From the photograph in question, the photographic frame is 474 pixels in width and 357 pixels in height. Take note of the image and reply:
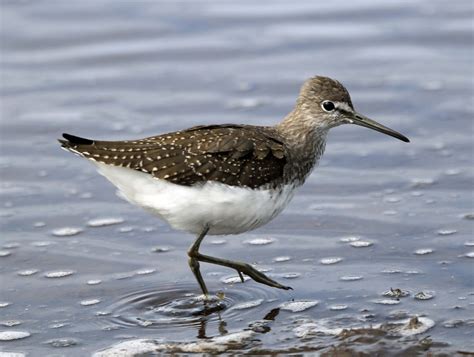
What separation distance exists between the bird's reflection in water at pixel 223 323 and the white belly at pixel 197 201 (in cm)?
56

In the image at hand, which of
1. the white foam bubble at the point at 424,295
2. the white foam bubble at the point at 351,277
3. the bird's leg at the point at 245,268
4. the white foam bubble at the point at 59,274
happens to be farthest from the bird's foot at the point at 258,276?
the white foam bubble at the point at 59,274

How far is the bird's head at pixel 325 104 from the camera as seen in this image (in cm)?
805

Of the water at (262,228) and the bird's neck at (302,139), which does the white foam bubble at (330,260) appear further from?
the bird's neck at (302,139)

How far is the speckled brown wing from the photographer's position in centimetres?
734

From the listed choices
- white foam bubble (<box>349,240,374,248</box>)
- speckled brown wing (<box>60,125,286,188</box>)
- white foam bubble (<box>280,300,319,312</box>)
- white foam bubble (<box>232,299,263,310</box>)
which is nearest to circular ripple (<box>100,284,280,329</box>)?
white foam bubble (<box>232,299,263,310</box>)

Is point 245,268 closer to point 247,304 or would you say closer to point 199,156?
point 247,304

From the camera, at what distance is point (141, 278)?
26.0ft

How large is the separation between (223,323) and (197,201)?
800 millimetres

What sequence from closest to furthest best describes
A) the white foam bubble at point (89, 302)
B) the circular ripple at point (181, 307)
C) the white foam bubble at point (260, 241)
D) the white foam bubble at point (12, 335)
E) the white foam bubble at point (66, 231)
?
the white foam bubble at point (12, 335) → the circular ripple at point (181, 307) → the white foam bubble at point (89, 302) → the white foam bubble at point (260, 241) → the white foam bubble at point (66, 231)

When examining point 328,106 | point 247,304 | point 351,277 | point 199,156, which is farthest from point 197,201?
point 328,106

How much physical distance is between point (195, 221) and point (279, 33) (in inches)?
237

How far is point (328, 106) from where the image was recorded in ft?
26.5

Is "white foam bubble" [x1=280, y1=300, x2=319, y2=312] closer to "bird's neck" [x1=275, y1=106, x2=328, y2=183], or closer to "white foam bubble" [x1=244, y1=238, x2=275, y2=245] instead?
"bird's neck" [x1=275, y1=106, x2=328, y2=183]

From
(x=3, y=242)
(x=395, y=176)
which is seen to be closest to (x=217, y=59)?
(x=395, y=176)
